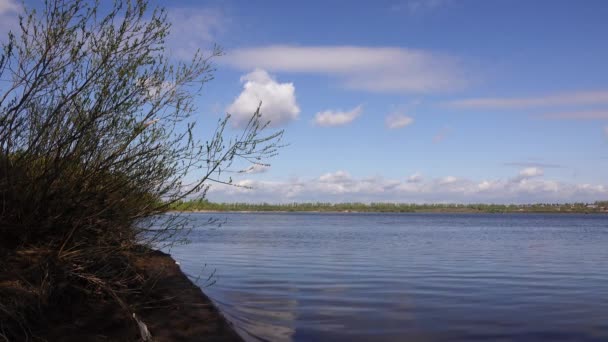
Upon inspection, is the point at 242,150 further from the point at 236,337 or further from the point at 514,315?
the point at 514,315

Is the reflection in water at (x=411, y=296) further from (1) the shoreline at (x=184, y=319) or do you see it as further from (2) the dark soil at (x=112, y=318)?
(2) the dark soil at (x=112, y=318)

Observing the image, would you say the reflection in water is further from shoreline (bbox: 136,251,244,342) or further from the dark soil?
the dark soil

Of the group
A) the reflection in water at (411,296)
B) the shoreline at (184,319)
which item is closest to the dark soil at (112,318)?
the shoreline at (184,319)

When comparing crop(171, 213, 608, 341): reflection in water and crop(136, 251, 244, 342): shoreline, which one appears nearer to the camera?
crop(136, 251, 244, 342): shoreline

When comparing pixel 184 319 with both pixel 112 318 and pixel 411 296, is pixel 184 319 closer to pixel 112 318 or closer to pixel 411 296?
pixel 112 318

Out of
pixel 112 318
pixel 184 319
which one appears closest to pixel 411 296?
pixel 184 319

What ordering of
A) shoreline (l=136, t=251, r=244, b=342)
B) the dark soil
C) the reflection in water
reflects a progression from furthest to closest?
the reflection in water
shoreline (l=136, t=251, r=244, b=342)
the dark soil

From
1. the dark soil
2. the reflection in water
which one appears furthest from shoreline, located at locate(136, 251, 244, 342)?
the reflection in water

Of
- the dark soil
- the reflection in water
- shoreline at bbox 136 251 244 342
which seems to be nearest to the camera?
the dark soil

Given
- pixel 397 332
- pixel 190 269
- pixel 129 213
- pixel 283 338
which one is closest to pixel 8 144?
pixel 129 213

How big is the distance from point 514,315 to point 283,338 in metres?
5.77

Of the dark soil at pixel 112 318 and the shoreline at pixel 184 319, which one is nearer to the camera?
the dark soil at pixel 112 318

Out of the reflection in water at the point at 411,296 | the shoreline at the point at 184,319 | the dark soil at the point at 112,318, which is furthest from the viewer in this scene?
the reflection in water at the point at 411,296

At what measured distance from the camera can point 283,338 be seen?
10828 mm
